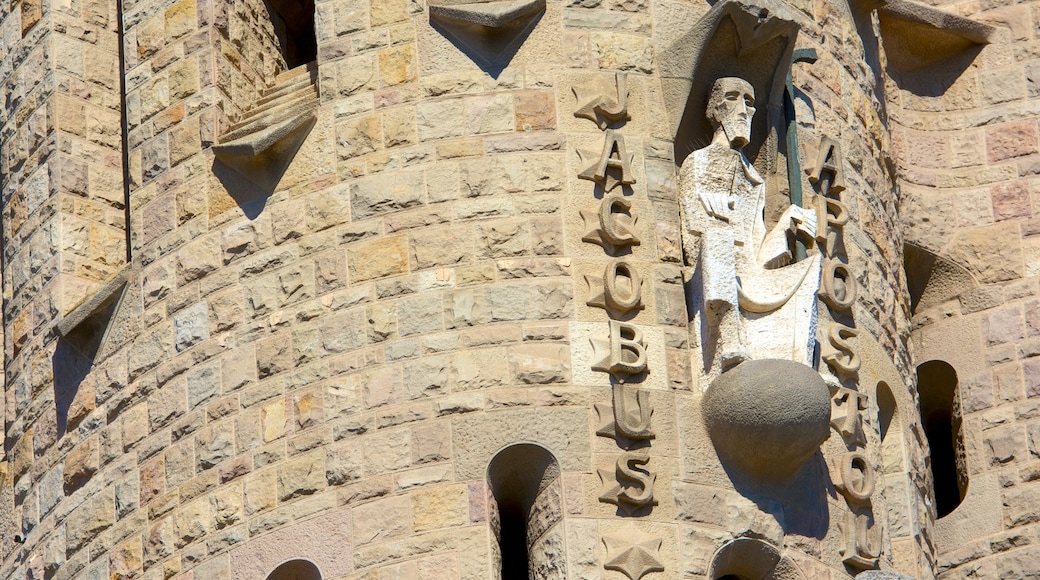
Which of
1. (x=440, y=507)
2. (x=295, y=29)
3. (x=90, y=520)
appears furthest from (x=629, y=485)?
(x=295, y=29)

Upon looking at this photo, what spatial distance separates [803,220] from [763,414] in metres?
1.80

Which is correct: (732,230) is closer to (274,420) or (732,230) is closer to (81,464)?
(274,420)

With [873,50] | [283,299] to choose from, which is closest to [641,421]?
[283,299]

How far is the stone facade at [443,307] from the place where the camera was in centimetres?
2002

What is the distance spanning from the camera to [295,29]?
23922 millimetres

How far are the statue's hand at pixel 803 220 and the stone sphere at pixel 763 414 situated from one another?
4.51 feet

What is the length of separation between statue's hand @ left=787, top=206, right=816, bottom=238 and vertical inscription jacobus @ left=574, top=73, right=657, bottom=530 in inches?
46.0

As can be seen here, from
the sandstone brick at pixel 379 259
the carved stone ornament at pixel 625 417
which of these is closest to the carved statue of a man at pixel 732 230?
the carved stone ornament at pixel 625 417

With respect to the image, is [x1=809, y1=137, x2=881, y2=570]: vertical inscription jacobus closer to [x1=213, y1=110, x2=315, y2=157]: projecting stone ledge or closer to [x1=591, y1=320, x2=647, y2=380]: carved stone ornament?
[x1=591, y1=320, x2=647, y2=380]: carved stone ornament

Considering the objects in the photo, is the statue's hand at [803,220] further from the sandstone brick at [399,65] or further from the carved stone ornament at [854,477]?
the sandstone brick at [399,65]

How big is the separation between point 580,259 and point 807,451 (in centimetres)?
179

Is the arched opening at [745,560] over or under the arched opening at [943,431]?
under

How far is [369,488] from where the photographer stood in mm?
20000

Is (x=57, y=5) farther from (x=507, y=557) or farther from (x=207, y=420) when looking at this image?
(x=507, y=557)
